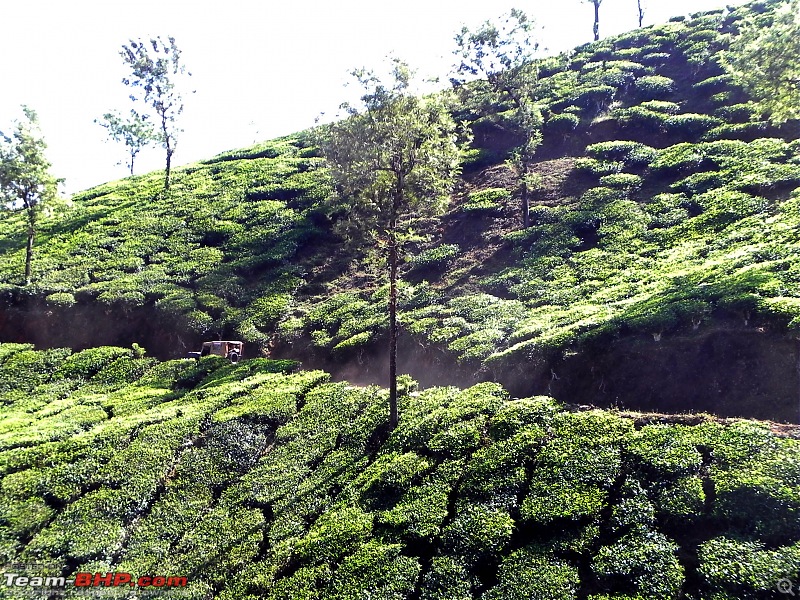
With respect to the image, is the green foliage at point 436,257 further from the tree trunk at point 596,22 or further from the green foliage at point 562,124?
the tree trunk at point 596,22

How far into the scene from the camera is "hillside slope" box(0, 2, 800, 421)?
15883mm

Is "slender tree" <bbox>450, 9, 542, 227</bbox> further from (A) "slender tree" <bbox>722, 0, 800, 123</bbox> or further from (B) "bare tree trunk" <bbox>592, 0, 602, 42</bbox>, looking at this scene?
(B) "bare tree trunk" <bbox>592, 0, 602, 42</bbox>

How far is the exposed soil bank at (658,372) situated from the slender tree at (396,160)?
423 cm

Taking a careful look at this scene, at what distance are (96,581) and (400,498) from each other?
24.7 ft

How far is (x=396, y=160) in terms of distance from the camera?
16.1 metres

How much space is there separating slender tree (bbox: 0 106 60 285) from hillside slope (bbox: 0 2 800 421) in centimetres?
372

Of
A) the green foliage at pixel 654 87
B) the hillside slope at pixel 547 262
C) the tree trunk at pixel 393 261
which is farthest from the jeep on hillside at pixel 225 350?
the green foliage at pixel 654 87

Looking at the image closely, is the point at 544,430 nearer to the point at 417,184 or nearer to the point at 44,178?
the point at 417,184

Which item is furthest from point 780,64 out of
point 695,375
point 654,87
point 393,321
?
point 654,87

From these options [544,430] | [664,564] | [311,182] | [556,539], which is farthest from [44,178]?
[664,564]

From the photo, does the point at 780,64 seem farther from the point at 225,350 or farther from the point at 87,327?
the point at 87,327

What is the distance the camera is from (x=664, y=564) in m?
10.1

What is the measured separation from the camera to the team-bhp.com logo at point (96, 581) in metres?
13.1

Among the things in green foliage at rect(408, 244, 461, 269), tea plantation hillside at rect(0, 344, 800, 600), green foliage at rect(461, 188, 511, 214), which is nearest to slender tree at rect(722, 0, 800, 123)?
green foliage at rect(461, 188, 511, 214)
